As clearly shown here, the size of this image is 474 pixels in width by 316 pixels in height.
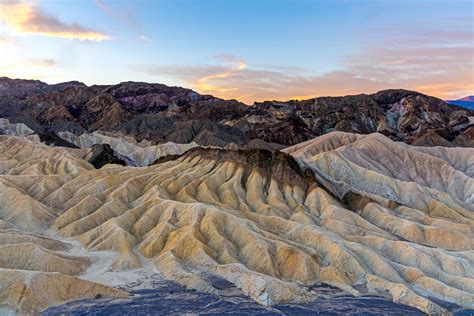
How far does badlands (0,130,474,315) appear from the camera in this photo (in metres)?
68.1

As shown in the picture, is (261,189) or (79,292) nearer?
(79,292)

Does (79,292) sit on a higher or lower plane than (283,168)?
lower

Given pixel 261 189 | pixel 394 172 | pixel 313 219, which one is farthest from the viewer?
pixel 394 172

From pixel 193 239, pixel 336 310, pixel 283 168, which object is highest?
pixel 283 168

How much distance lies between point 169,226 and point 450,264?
43978 mm

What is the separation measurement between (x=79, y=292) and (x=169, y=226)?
22771 mm

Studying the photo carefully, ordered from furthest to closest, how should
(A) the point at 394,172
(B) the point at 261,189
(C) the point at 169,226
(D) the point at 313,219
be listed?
(A) the point at 394,172, (B) the point at 261,189, (D) the point at 313,219, (C) the point at 169,226

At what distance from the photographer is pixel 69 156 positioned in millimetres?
151500

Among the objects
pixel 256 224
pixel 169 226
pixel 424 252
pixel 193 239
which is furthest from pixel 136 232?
pixel 424 252

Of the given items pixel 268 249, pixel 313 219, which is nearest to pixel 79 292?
pixel 268 249

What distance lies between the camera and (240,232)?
82312mm

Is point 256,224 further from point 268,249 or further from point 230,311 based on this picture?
point 230,311

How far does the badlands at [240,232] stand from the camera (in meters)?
68.1

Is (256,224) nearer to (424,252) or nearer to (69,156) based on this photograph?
(424,252)
